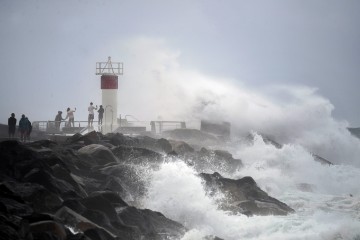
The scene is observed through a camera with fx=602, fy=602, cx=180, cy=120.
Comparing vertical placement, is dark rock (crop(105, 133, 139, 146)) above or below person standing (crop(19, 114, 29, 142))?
below

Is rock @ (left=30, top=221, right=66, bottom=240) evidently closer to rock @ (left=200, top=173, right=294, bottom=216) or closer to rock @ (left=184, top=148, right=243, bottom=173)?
rock @ (left=200, top=173, right=294, bottom=216)

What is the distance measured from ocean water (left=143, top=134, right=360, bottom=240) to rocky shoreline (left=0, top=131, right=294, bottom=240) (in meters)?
0.37

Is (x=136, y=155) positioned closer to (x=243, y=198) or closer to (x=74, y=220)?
(x=243, y=198)

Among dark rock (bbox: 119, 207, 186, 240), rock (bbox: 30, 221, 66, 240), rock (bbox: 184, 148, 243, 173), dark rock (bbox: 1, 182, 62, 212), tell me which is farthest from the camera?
rock (bbox: 184, 148, 243, 173)

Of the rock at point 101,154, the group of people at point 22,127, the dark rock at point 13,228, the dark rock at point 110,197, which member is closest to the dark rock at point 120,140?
the group of people at point 22,127

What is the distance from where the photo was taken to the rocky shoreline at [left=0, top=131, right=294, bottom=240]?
26.1 ft

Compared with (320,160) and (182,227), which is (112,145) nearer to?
(182,227)

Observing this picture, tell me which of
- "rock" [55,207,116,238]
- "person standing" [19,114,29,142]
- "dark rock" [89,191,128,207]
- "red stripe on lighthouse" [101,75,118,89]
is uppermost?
"red stripe on lighthouse" [101,75,118,89]

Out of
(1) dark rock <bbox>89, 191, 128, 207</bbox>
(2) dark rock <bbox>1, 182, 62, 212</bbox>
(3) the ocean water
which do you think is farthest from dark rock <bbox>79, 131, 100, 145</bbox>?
(2) dark rock <bbox>1, 182, 62, 212</bbox>

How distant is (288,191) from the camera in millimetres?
17688

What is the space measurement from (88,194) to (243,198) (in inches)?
156

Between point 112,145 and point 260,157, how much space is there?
7.93 meters

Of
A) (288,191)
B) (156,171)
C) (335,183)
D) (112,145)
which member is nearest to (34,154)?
(156,171)

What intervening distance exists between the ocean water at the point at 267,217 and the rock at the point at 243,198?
11.5 inches
